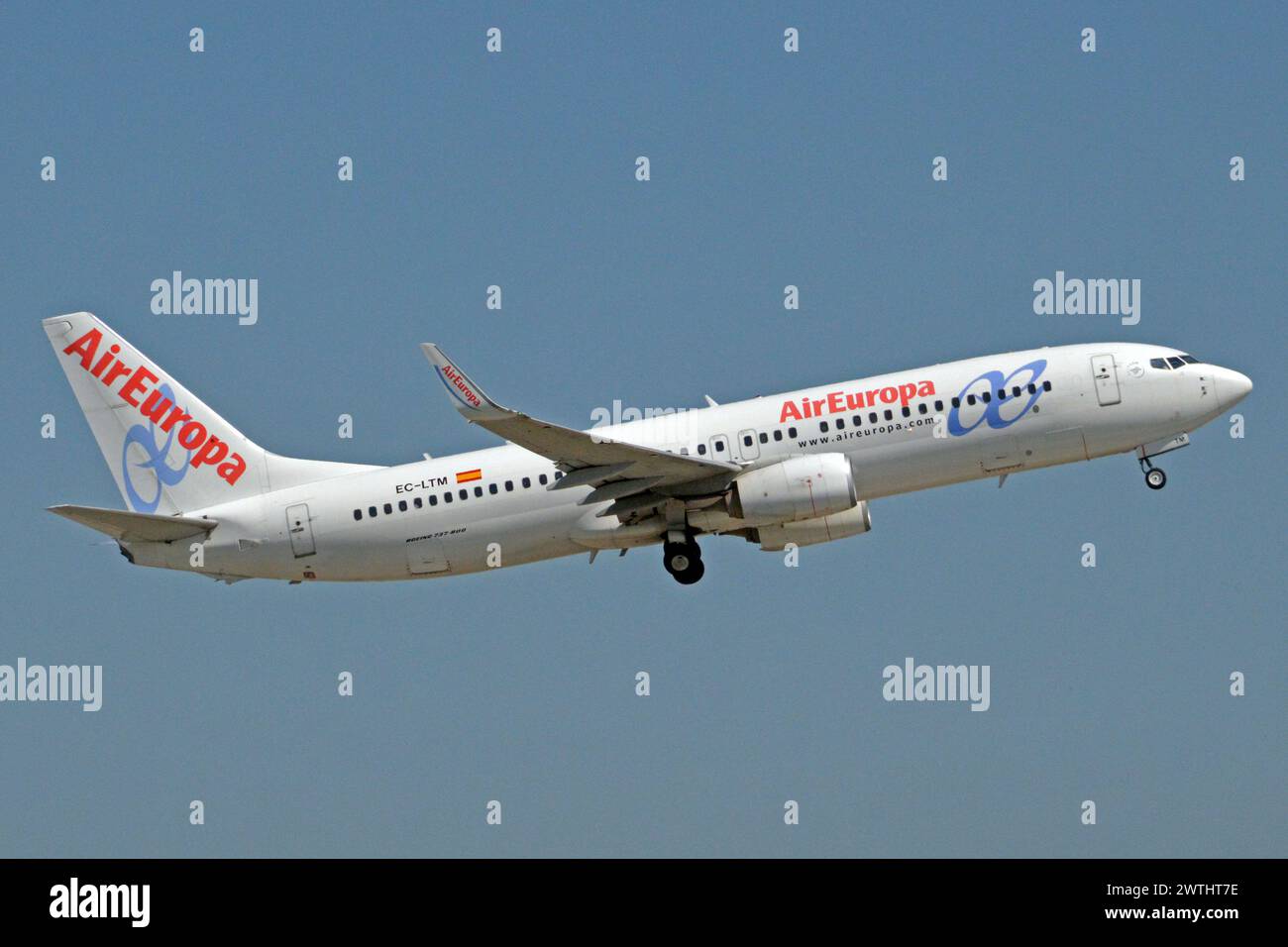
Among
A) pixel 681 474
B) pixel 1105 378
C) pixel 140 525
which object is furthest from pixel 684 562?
pixel 140 525

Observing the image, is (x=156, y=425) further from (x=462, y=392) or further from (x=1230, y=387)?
(x=1230, y=387)

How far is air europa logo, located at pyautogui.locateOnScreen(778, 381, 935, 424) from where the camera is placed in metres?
53.1

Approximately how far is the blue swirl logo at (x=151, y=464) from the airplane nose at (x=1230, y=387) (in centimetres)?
2905

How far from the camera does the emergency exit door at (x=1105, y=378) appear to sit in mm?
53062

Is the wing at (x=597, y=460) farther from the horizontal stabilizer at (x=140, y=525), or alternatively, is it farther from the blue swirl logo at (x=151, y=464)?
the blue swirl logo at (x=151, y=464)

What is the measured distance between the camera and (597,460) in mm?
52469

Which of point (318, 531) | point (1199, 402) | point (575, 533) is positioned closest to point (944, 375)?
point (1199, 402)

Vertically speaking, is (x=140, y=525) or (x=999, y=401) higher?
(x=999, y=401)

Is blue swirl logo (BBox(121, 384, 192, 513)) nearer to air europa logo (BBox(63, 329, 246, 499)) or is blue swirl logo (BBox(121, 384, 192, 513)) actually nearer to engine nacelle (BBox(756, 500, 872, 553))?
air europa logo (BBox(63, 329, 246, 499))

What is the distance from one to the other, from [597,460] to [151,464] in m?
14.5

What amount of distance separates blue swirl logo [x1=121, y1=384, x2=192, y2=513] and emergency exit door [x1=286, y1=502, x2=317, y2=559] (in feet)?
14.8

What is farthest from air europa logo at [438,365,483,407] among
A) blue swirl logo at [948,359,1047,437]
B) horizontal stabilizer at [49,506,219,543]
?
blue swirl logo at [948,359,1047,437]
